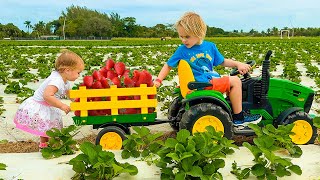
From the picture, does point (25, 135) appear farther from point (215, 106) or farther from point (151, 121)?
point (215, 106)

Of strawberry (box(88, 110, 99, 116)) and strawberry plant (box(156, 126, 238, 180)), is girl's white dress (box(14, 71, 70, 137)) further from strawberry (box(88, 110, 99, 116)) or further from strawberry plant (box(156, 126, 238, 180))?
strawberry plant (box(156, 126, 238, 180))

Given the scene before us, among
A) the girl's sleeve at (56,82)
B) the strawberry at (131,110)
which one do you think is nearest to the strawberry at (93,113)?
the strawberry at (131,110)

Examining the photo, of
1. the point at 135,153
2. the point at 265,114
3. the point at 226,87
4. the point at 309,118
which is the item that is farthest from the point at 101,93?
the point at 309,118

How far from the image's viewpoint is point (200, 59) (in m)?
4.61

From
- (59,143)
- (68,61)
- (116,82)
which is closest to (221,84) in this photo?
(116,82)

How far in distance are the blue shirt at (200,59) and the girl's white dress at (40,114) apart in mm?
1195

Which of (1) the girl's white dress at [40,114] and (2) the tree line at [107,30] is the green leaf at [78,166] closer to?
(1) the girl's white dress at [40,114]

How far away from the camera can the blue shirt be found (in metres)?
4.49

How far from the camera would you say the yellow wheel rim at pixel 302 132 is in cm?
443

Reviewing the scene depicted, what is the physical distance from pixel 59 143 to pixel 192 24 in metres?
1.71

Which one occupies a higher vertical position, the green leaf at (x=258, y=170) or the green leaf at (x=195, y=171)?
the green leaf at (x=195, y=171)

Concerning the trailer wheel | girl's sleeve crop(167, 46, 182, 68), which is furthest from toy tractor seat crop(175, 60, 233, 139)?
the trailer wheel

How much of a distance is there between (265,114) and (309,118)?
1.42 ft

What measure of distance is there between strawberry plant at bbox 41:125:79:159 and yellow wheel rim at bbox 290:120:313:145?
2.16 metres
